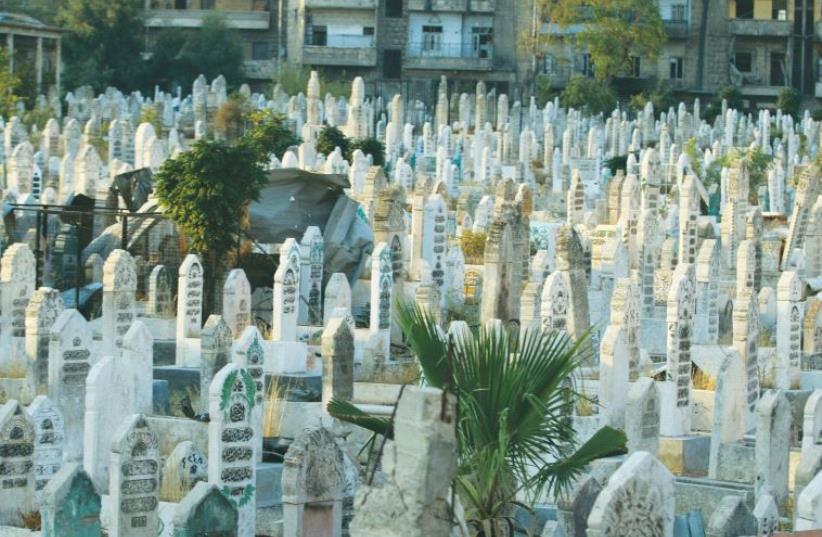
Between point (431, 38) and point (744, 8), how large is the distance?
362 inches

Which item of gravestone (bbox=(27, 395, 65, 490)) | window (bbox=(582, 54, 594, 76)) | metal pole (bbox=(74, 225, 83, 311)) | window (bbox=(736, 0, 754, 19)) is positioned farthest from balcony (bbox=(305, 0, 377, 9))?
gravestone (bbox=(27, 395, 65, 490))

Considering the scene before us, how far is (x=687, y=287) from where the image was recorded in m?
19.5

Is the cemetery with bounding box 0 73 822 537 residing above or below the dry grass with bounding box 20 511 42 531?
above

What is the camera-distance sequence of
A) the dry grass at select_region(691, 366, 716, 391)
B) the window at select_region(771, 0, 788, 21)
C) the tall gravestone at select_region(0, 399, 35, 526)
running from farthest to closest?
the window at select_region(771, 0, 788, 21) → the dry grass at select_region(691, 366, 716, 391) → the tall gravestone at select_region(0, 399, 35, 526)

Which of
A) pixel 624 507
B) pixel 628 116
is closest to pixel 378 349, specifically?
pixel 624 507

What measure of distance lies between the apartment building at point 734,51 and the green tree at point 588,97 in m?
6.63

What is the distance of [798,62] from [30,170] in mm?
34305

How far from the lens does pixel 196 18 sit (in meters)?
62.9

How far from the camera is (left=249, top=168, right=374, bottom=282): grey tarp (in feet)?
86.7

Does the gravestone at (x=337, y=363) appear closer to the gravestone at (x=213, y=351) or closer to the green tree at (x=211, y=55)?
the gravestone at (x=213, y=351)

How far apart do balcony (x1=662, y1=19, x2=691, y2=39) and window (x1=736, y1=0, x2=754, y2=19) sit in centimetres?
226

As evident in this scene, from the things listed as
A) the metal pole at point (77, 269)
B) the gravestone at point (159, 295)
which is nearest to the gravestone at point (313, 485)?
the metal pole at point (77, 269)

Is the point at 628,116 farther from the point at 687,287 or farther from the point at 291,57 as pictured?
the point at 687,287

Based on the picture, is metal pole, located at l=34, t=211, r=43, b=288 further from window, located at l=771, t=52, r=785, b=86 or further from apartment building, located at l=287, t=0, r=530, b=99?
window, located at l=771, t=52, r=785, b=86
